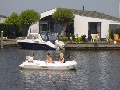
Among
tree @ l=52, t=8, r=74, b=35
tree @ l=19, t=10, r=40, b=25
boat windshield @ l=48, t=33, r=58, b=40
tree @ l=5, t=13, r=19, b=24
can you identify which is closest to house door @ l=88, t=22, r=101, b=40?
tree @ l=52, t=8, r=74, b=35

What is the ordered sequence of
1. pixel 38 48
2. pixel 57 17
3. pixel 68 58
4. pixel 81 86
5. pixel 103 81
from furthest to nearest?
pixel 57 17 → pixel 38 48 → pixel 68 58 → pixel 103 81 → pixel 81 86

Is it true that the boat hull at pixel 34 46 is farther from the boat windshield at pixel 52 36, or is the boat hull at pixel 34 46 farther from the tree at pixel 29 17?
the tree at pixel 29 17

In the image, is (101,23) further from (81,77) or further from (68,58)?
(81,77)

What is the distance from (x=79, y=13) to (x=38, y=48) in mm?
19345

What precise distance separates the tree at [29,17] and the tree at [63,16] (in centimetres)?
401

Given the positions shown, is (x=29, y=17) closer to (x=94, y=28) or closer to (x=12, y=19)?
(x=12, y=19)

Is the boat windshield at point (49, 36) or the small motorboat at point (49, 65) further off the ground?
the boat windshield at point (49, 36)

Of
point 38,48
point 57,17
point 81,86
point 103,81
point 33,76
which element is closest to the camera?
point 81,86

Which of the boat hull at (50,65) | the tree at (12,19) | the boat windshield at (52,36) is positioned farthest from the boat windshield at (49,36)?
the boat hull at (50,65)

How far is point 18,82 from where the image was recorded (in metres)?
40.1

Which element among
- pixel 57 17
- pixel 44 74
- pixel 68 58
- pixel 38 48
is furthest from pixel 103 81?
pixel 57 17

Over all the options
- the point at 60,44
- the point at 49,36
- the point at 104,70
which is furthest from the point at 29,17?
the point at 104,70

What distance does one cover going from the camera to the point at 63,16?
88688 mm

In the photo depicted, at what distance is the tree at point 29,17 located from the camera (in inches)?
3578
